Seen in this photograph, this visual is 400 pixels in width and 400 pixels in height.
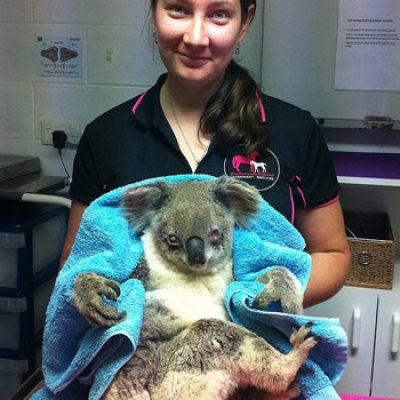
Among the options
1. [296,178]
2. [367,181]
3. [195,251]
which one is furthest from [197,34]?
[367,181]

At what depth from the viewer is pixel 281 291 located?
30.7 inches

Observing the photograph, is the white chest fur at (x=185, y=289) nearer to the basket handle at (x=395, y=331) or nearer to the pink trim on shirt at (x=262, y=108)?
the pink trim on shirt at (x=262, y=108)

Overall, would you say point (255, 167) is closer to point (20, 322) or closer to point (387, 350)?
point (387, 350)

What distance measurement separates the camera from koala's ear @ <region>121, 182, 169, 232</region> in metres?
0.83

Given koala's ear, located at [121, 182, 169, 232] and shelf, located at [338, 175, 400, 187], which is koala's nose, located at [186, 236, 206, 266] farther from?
shelf, located at [338, 175, 400, 187]

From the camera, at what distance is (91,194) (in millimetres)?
1250

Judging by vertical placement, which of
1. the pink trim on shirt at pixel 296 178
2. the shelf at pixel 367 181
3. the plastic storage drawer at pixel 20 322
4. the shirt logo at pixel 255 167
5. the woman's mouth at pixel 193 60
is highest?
the woman's mouth at pixel 193 60

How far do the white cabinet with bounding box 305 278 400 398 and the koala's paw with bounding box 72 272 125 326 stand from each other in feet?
4.08

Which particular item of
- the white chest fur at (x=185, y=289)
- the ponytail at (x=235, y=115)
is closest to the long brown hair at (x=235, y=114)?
the ponytail at (x=235, y=115)

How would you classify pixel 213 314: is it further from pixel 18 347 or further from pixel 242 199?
pixel 18 347

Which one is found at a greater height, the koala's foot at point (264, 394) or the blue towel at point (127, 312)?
the blue towel at point (127, 312)

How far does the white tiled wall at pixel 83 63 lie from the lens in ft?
6.92

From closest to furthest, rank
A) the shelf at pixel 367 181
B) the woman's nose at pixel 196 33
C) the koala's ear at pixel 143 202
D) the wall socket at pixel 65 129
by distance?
the koala's ear at pixel 143 202
the woman's nose at pixel 196 33
the shelf at pixel 367 181
the wall socket at pixel 65 129

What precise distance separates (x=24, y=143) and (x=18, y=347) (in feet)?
2.80
